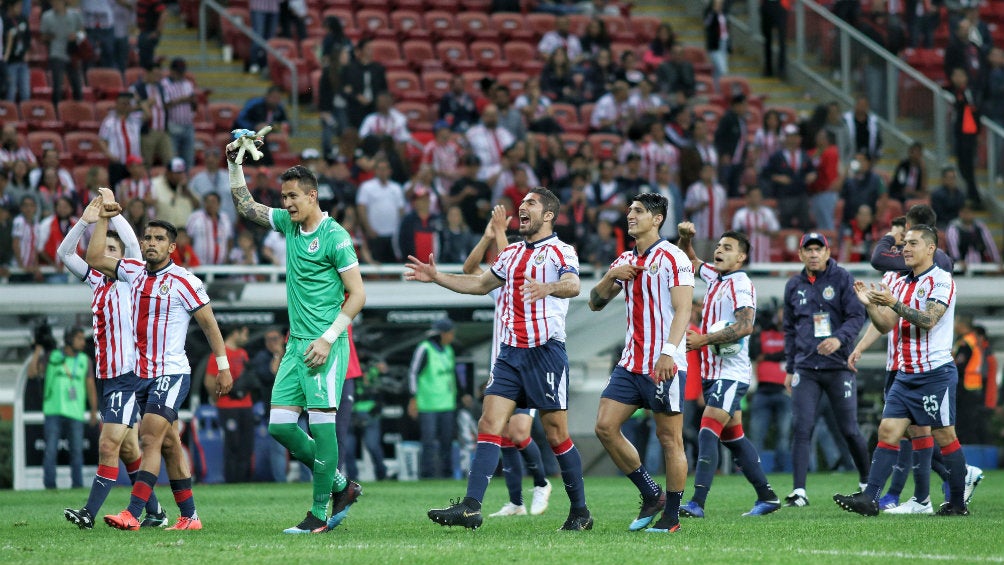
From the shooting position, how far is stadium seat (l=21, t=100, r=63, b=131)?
2019 centimetres

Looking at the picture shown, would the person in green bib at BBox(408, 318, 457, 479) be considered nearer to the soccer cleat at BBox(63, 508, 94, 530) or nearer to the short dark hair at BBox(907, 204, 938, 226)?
the short dark hair at BBox(907, 204, 938, 226)

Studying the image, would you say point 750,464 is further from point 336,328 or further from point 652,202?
point 336,328

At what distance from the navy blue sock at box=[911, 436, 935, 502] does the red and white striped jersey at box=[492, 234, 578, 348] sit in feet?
11.1

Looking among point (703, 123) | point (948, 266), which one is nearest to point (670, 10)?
point (703, 123)

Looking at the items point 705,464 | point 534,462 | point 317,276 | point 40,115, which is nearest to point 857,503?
point 705,464

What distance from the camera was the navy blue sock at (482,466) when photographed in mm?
8969

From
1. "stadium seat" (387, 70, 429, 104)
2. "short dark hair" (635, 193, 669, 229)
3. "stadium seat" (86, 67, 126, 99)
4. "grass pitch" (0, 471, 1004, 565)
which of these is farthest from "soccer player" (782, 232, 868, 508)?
"stadium seat" (86, 67, 126, 99)

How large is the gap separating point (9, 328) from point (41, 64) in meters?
5.62

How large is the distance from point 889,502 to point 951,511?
0.58 m

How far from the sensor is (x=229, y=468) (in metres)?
17.7

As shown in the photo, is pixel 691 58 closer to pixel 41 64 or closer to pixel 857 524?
pixel 41 64

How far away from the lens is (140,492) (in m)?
9.77

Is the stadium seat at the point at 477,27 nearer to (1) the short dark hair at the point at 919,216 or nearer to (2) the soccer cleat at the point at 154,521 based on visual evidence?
(1) the short dark hair at the point at 919,216

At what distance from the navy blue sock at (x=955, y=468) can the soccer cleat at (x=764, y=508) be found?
1282mm
